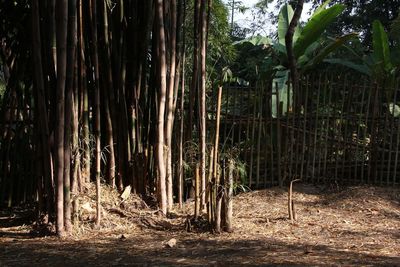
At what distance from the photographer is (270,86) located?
7.10m

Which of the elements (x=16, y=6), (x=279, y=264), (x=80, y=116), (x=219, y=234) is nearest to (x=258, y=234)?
(x=219, y=234)

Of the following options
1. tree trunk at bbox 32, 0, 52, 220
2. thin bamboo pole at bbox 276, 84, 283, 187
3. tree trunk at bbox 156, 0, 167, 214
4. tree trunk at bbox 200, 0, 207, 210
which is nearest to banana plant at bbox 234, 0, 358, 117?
thin bamboo pole at bbox 276, 84, 283, 187

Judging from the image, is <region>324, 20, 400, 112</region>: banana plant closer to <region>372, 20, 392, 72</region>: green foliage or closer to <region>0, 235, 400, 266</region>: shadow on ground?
<region>372, 20, 392, 72</region>: green foliage

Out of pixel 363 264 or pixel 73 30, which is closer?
pixel 363 264

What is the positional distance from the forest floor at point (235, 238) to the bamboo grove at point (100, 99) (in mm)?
274

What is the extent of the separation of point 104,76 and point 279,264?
2.82 m

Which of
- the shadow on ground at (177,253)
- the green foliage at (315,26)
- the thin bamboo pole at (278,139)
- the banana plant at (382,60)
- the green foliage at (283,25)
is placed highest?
the green foliage at (283,25)

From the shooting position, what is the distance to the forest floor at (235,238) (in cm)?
420

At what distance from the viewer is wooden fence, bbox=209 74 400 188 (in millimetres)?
7105

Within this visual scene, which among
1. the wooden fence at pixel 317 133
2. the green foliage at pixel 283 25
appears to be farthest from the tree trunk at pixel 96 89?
the green foliage at pixel 283 25

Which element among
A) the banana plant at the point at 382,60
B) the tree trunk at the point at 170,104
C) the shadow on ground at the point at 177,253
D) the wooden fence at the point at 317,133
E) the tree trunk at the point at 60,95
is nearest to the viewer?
the shadow on ground at the point at 177,253

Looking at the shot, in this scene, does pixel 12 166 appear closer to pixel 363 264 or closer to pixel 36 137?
pixel 36 137

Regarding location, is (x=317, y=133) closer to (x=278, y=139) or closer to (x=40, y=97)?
(x=278, y=139)

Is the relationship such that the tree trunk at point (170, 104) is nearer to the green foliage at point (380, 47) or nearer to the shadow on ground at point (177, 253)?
the shadow on ground at point (177, 253)
